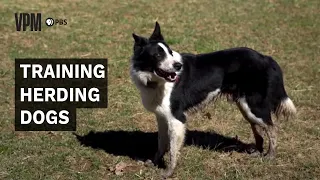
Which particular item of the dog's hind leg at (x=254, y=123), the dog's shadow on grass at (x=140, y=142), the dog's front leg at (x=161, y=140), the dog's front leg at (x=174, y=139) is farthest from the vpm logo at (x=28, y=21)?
the dog's hind leg at (x=254, y=123)

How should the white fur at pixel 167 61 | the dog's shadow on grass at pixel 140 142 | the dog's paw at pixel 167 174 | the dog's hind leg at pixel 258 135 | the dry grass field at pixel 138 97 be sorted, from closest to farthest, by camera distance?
the white fur at pixel 167 61 → the dog's paw at pixel 167 174 → the dry grass field at pixel 138 97 → the dog's hind leg at pixel 258 135 → the dog's shadow on grass at pixel 140 142

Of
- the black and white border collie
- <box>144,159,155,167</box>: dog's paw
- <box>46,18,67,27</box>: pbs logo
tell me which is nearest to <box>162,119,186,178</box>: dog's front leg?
the black and white border collie

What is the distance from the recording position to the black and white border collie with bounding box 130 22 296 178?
16.0 feet

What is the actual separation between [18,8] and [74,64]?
415 cm

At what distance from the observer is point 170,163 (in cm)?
515

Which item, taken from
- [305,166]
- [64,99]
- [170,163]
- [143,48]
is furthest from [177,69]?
[64,99]

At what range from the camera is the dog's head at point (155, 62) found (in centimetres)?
479

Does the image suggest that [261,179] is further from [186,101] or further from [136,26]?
[136,26]

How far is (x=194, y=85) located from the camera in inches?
204

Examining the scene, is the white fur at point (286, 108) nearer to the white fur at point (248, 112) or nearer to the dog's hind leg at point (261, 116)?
the dog's hind leg at point (261, 116)

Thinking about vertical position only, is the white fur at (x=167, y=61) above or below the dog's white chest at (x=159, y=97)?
above

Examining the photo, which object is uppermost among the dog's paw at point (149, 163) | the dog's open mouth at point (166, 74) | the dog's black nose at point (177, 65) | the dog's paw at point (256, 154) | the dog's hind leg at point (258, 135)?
the dog's black nose at point (177, 65)

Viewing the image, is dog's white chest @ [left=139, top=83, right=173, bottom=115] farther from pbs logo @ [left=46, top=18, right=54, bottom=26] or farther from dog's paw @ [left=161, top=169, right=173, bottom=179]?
pbs logo @ [left=46, top=18, right=54, bottom=26]

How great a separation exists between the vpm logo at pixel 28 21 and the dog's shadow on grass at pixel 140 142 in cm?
556
